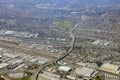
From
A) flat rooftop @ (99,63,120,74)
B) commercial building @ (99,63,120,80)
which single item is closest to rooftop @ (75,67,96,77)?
commercial building @ (99,63,120,80)

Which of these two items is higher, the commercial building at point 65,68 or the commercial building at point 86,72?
the commercial building at point 65,68

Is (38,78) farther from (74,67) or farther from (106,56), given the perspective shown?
(106,56)

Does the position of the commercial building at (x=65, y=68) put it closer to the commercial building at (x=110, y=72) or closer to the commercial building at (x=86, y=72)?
the commercial building at (x=86, y=72)

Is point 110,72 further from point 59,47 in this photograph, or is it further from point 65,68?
point 59,47

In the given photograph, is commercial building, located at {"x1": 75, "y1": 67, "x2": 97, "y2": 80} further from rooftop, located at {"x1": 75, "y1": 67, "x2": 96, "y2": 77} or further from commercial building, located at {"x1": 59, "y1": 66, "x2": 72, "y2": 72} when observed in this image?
commercial building, located at {"x1": 59, "y1": 66, "x2": 72, "y2": 72}

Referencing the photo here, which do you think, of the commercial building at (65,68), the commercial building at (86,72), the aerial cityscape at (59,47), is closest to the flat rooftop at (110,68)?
the aerial cityscape at (59,47)

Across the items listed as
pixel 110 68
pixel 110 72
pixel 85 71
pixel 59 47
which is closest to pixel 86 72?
pixel 85 71

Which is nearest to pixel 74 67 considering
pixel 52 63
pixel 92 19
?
pixel 52 63

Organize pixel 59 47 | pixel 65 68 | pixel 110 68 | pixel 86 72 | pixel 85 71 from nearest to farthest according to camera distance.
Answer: pixel 86 72, pixel 85 71, pixel 65 68, pixel 110 68, pixel 59 47

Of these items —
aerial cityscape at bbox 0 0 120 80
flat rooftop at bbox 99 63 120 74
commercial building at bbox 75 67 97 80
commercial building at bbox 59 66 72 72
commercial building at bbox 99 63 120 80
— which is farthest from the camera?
commercial building at bbox 59 66 72 72
